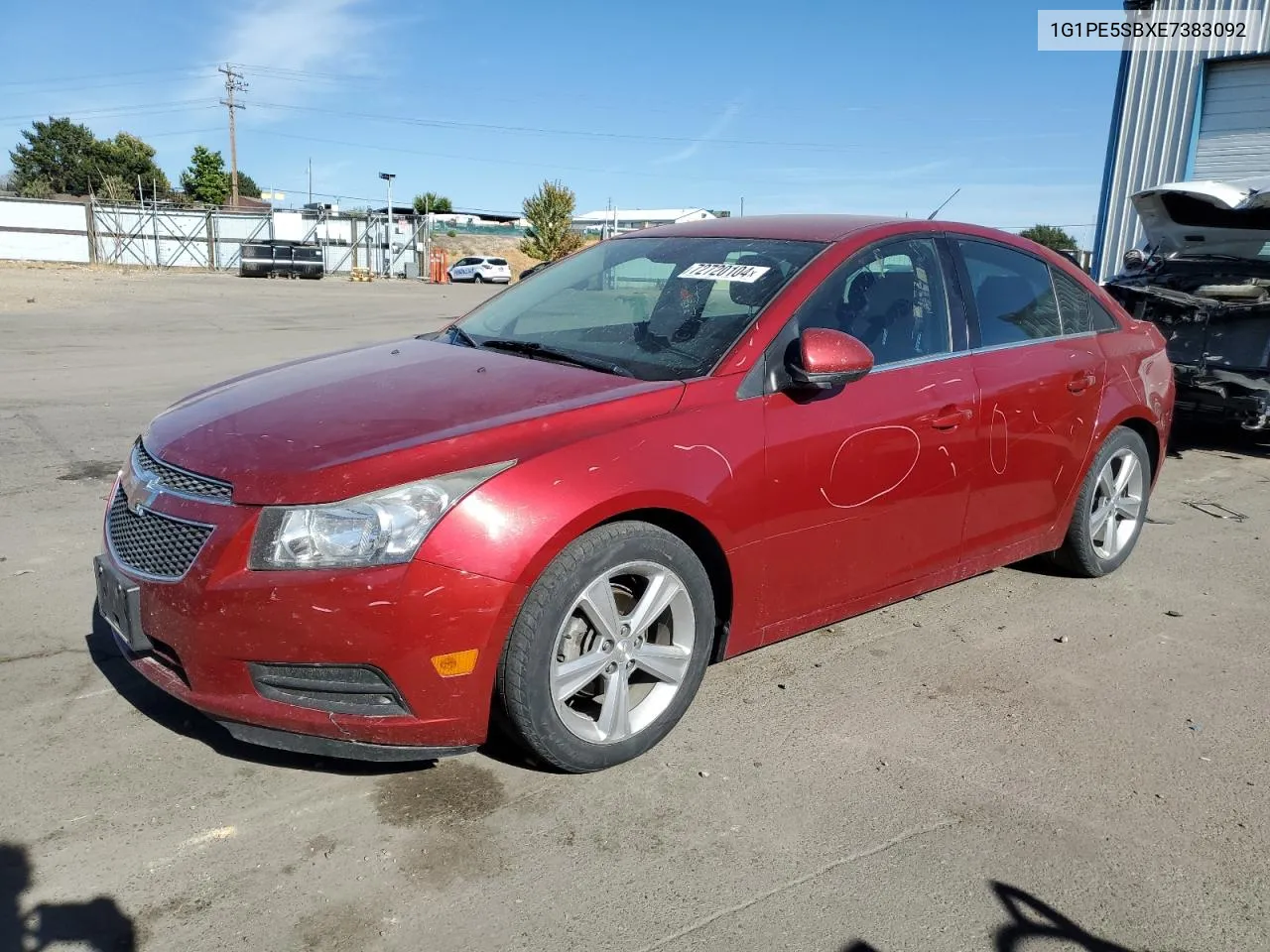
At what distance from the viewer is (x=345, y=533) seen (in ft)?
8.84

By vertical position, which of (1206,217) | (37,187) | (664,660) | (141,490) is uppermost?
(37,187)

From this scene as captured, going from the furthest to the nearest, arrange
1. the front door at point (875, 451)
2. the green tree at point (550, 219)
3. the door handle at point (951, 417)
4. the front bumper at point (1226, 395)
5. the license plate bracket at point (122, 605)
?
the green tree at point (550, 219), the front bumper at point (1226, 395), the door handle at point (951, 417), the front door at point (875, 451), the license plate bracket at point (122, 605)

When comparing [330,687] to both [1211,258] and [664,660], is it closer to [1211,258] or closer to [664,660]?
[664,660]

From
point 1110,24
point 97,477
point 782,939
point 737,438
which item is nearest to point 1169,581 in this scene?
point 737,438

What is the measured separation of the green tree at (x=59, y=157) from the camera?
79500 millimetres

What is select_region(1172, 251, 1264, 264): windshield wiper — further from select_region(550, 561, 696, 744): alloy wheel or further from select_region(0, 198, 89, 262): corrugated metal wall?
select_region(0, 198, 89, 262): corrugated metal wall

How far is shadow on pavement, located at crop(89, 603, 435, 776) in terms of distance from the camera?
315 centimetres

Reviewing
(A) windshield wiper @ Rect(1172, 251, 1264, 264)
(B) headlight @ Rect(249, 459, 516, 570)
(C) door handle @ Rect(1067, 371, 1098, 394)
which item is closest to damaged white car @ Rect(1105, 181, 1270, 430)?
(A) windshield wiper @ Rect(1172, 251, 1264, 264)

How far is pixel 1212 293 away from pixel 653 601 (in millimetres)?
6384

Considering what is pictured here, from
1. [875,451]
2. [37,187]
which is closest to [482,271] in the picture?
[875,451]

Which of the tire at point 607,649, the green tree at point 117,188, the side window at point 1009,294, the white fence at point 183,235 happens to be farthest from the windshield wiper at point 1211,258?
the green tree at point 117,188

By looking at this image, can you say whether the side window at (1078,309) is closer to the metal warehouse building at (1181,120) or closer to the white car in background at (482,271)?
the metal warehouse building at (1181,120)

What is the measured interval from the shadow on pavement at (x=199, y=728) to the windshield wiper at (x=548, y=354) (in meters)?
1.41

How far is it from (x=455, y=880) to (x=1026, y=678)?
2.39 m
